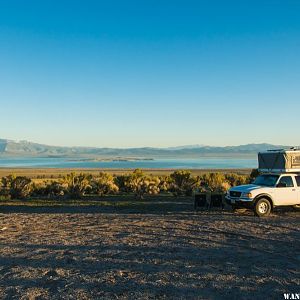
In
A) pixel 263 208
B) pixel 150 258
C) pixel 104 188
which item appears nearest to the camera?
pixel 150 258

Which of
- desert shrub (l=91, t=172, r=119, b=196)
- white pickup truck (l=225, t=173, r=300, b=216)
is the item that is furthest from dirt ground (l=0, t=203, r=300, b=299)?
desert shrub (l=91, t=172, r=119, b=196)

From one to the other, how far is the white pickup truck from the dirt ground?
3.09 ft

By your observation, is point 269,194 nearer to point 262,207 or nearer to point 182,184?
point 262,207

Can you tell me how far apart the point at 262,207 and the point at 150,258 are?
29.5ft

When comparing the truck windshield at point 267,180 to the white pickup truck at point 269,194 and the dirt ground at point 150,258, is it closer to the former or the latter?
the white pickup truck at point 269,194

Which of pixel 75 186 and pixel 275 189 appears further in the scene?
pixel 75 186

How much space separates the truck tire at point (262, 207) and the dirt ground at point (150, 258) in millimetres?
805

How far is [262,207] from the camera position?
17391 millimetres

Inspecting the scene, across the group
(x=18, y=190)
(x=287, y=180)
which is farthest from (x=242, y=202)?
(x=18, y=190)

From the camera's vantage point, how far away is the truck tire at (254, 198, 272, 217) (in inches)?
678

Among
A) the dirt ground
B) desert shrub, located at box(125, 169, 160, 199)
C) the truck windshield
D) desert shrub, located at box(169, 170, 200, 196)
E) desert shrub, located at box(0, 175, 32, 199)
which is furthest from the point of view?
desert shrub, located at box(125, 169, 160, 199)

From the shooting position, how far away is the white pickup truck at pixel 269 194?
1727 cm

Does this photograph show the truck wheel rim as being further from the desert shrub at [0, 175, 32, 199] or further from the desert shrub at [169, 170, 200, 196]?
the desert shrub at [0, 175, 32, 199]

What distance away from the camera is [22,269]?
29.0ft
